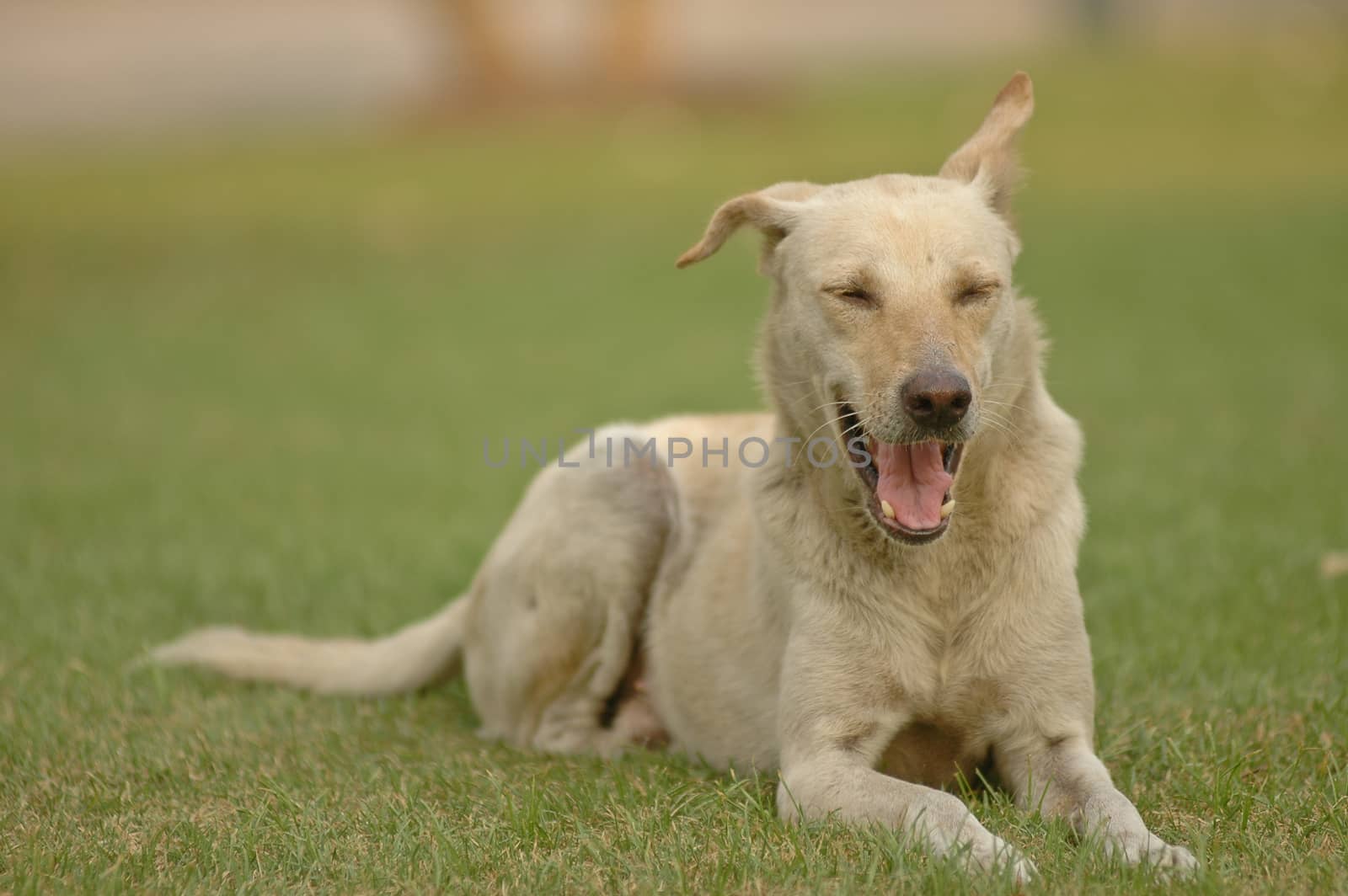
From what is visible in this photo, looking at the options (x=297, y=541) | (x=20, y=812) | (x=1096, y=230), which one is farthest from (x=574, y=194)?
(x=20, y=812)

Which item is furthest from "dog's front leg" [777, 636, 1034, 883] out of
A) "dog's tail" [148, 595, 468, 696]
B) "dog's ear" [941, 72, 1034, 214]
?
"dog's tail" [148, 595, 468, 696]

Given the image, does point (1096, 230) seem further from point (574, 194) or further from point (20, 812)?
point (20, 812)

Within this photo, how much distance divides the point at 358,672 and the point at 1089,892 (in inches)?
114

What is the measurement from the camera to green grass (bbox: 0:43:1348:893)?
146 inches

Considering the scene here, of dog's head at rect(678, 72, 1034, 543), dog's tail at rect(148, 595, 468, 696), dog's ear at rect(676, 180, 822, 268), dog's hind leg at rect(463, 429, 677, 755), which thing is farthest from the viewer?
dog's tail at rect(148, 595, 468, 696)

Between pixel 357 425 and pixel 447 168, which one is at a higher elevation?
pixel 447 168

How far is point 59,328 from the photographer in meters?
14.7

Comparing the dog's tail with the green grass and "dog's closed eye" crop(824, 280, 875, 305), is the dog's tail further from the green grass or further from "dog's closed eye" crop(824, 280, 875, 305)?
"dog's closed eye" crop(824, 280, 875, 305)

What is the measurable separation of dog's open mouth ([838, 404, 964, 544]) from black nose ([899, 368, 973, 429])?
5.2 inches

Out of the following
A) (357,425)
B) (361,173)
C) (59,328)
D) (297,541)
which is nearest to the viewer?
(297,541)

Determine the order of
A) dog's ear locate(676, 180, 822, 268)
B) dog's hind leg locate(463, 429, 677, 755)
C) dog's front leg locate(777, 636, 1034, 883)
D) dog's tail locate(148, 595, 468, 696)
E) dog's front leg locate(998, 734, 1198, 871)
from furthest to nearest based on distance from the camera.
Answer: dog's tail locate(148, 595, 468, 696)
dog's hind leg locate(463, 429, 677, 755)
dog's ear locate(676, 180, 822, 268)
dog's front leg locate(777, 636, 1034, 883)
dog's front leg locate(998, 734, 1198, 871)

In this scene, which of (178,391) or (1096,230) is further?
(1096,230)

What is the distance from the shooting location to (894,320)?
375 centimetres

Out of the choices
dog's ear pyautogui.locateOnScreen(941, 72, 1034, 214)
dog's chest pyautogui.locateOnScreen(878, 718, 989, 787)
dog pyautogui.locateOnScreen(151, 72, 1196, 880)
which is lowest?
dog's chest pyautogui.locateOnScreen(878, 718, 989, 787)
